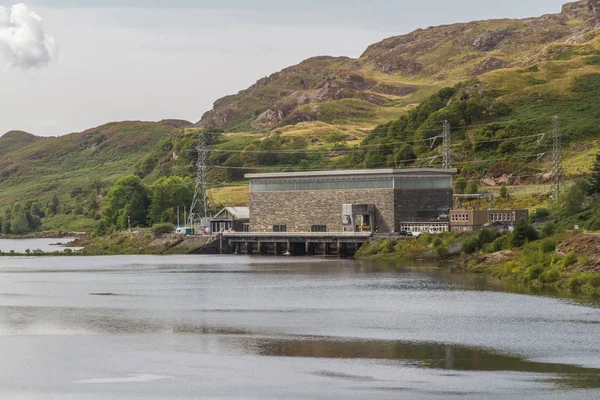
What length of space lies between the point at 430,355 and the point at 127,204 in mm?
135679

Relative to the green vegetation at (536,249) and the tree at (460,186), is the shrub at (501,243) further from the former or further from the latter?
the tree at (460,186)

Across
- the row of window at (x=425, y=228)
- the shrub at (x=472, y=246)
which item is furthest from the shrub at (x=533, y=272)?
the row of window at (x=425, y=228)

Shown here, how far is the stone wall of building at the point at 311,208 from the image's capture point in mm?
127062

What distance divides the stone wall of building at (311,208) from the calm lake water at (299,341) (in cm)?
4228

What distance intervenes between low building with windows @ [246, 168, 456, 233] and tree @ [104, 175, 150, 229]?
4603 cm

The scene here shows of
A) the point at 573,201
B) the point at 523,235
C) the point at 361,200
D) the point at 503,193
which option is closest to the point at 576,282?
the point at 523,235

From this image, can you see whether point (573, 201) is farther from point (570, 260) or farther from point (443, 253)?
point (570, 260)

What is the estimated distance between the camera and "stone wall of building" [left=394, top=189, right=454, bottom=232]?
414ft

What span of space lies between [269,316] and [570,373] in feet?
75.8

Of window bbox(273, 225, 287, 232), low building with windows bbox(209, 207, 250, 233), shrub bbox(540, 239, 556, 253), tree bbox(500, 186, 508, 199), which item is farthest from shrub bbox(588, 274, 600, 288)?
low building with windows bbox(209, 207, 250, 233)

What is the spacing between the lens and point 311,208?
438 feet

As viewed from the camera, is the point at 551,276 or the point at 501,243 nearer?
the point at 551,276

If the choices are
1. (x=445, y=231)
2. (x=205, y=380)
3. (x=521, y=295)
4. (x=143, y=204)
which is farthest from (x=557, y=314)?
(x=143, y=204)

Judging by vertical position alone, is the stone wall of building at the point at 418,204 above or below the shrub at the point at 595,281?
above
